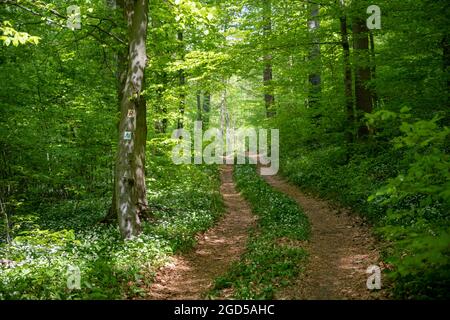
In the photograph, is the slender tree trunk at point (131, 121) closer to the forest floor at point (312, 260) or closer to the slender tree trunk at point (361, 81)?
the forest floor at point (312, 260)

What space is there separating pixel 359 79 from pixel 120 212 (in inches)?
407

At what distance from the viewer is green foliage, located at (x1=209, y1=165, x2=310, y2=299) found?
23.4 ft

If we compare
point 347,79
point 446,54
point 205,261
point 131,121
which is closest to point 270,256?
point 205,261

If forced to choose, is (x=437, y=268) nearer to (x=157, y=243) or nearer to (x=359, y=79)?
(x=157, y=243)

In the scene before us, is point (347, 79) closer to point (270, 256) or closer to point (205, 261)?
→ point (270, 256)

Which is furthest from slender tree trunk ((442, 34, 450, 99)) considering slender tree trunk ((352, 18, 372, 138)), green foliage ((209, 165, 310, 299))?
green foliage ((209, 165, 310, 299))

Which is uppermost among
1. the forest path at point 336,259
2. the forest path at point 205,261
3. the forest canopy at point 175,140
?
the forest canopy at point 175,140

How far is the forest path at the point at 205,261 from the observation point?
784 cm

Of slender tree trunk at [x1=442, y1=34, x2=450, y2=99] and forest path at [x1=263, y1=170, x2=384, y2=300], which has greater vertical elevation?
slender tree trunk at [x1=442, y1=34, x2=450, y2=99]

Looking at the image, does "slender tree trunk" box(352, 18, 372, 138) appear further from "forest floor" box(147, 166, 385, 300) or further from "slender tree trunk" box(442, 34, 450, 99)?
"slender tree trunk" box(442, 34, 450, 99)

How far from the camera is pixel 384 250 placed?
26.1 ft

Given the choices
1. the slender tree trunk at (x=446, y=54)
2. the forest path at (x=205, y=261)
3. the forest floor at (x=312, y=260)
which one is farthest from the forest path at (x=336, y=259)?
the slender tree trunk at (x=446, y=54)

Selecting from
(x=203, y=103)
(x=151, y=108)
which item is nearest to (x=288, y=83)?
(x=151, y=108)

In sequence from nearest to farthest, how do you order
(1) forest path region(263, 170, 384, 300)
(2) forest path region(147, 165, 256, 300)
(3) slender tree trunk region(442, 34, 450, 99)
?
(1) forest path region(263, 170, 384, 300), (2) forest path region(147, 165, 256, 300), (3) slender tree trunk region(442, 34, 450, 99)
